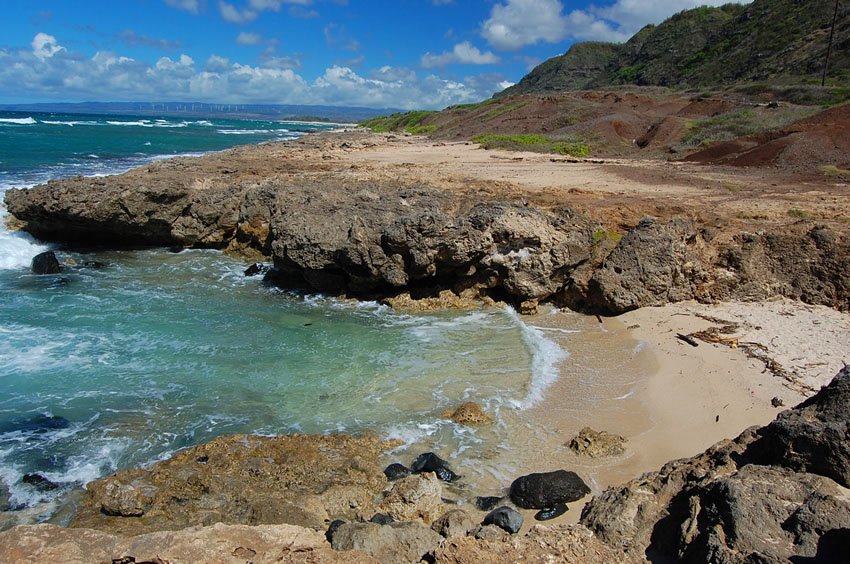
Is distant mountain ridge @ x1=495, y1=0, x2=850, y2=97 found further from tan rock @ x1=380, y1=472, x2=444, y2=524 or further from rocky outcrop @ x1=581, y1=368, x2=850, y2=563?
tan rock @ x1=380, y1=472, x2=444, y2=524

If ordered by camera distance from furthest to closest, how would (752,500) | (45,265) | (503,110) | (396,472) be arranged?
1. (503,110)
2. (45,265)
3. (396,472)
4. (752,500)

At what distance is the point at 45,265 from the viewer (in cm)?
1521

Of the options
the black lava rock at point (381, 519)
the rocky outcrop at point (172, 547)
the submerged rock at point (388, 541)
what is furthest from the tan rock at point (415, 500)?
the rocky outcrop at point (172, 547)

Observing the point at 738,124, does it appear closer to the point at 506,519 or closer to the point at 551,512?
the point at 551,512

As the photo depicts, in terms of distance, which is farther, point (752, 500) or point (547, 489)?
point (547, 489)

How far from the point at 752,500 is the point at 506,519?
8.72 feet

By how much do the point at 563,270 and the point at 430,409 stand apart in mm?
5733

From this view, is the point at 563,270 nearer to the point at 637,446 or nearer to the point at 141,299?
the point at 637,446

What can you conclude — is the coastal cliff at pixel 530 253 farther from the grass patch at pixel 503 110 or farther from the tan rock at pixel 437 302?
the grass patch at pixel 503 110

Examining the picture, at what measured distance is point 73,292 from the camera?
1379cm

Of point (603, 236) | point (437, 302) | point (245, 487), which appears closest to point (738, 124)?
point (603, 236)

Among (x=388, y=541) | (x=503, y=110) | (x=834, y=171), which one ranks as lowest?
(x=388, y=541)

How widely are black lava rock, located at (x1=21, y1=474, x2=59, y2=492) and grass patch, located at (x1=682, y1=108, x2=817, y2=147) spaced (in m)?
31.4

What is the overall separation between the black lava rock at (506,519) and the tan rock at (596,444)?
5.76 feet
